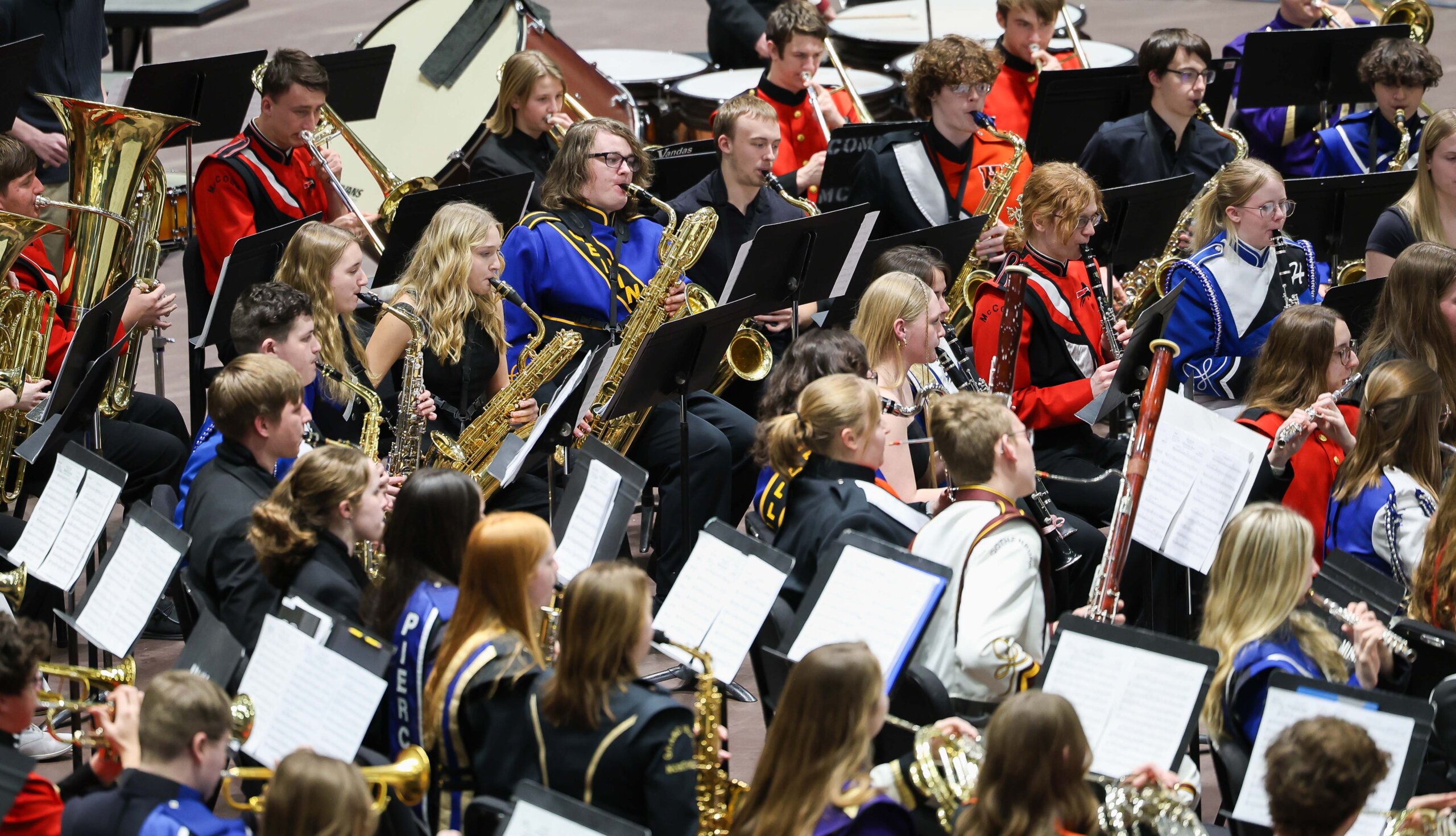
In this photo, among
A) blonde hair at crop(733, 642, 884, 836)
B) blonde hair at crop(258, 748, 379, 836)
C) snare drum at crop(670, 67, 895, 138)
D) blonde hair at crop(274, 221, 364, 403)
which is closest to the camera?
blonde hair at crop(258, 748, 379, 836)

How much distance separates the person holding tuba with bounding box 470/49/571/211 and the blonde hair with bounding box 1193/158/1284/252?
8.15ft

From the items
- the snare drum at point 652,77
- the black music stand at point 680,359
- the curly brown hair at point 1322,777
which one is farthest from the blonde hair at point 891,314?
the snare drum at point 652,77

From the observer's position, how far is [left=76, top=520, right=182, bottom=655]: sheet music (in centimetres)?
356

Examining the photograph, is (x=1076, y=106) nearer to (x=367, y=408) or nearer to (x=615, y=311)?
(x=615, y=311)

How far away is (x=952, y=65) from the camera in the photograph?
6.34 meters

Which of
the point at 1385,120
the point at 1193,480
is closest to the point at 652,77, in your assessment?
the point at 1385,120

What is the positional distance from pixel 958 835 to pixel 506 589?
0.94 metres

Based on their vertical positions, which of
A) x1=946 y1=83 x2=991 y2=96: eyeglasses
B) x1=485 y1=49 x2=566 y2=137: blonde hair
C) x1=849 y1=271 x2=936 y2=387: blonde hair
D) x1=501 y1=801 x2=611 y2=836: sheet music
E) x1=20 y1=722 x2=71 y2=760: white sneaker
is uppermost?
x1=946 y1=83 x2=991 y2=96: eyeglasses

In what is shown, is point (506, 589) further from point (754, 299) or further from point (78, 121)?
point (78, 121)

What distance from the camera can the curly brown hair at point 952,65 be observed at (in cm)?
634

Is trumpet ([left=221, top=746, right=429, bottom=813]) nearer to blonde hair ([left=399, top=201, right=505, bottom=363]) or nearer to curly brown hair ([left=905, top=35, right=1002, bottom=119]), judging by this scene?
blonde hair ([left=399, top=201, right=505, bottom=363])

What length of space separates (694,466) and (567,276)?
0.79 meters

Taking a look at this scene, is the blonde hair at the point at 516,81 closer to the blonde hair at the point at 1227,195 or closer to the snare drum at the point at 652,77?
the snare drum at the point at 652,77

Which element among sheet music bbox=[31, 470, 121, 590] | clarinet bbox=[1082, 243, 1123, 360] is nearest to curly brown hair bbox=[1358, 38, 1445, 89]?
clarinet bbox=[1082, 243, 1123, 360]
